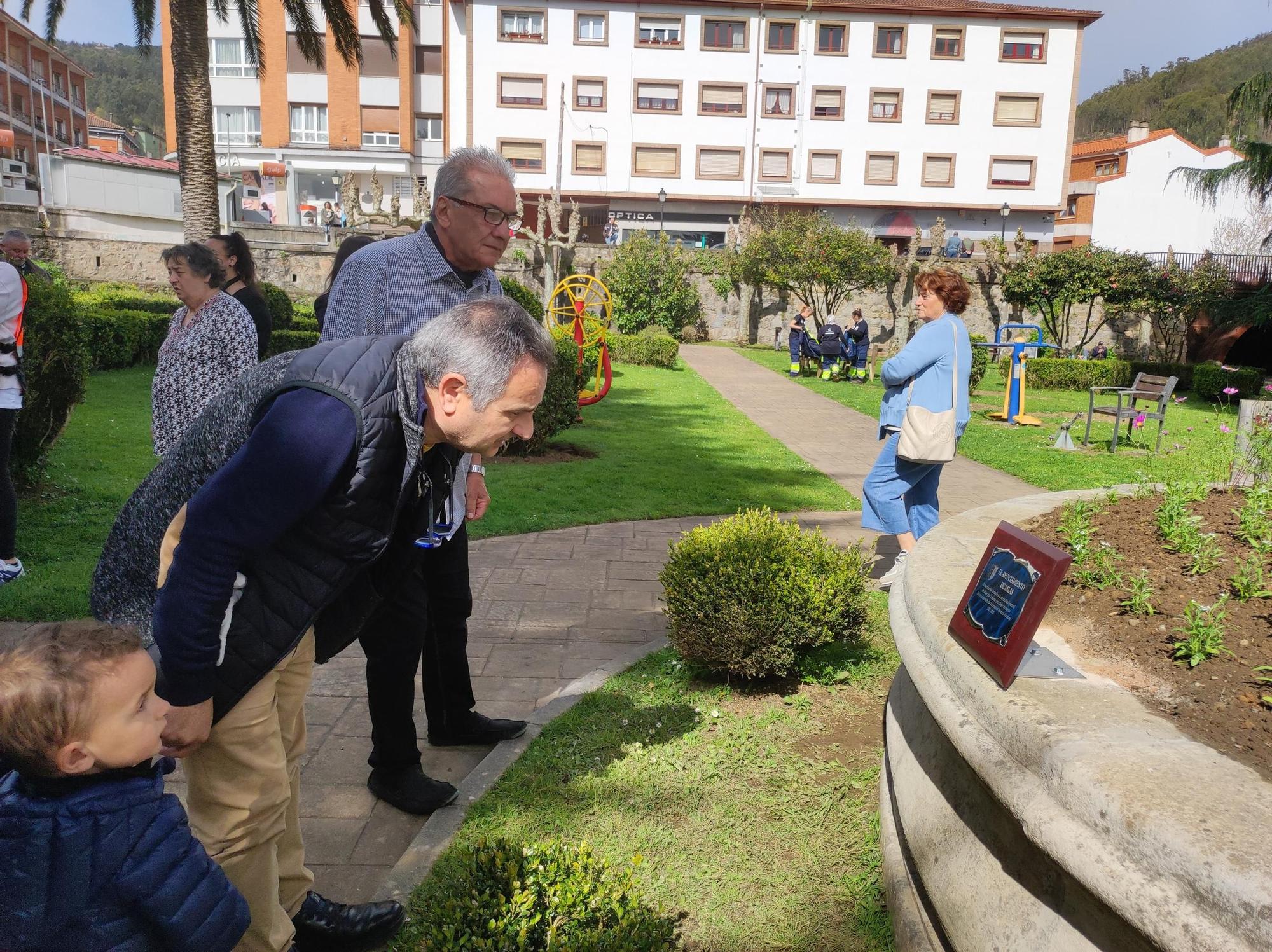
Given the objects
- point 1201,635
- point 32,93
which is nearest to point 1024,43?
point 1201,635

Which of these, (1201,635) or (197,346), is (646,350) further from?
(1201,635)

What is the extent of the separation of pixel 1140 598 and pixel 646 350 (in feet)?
64.5

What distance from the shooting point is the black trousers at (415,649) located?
3.02 m

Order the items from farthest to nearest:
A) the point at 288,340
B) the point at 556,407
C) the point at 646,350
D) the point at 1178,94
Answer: the point at 1178,94, the point at 646,350, the point at 288,340, the point at 556,407

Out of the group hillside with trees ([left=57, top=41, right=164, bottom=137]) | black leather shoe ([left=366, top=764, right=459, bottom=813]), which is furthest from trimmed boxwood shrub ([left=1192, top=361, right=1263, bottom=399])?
hillside with trees ([left=57, top=41, right=164, bottom=137])

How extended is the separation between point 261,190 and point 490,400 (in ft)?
161

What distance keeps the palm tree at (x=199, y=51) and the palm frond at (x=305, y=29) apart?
0.01 meters

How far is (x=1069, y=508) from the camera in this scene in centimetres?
365

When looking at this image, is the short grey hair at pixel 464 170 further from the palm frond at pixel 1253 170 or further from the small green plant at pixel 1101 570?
the palm frond at pixel 1253 170

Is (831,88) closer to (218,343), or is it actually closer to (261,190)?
(261,190)

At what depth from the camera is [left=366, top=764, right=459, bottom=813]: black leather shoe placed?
10.2ft

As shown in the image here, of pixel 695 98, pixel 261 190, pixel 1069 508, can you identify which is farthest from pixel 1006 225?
pixel 1069 508

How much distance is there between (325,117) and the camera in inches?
1800

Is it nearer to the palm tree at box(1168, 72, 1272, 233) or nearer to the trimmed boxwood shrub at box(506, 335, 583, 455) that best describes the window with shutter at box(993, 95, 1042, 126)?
the palm tree at box(1168, 72, 1272, 233)
